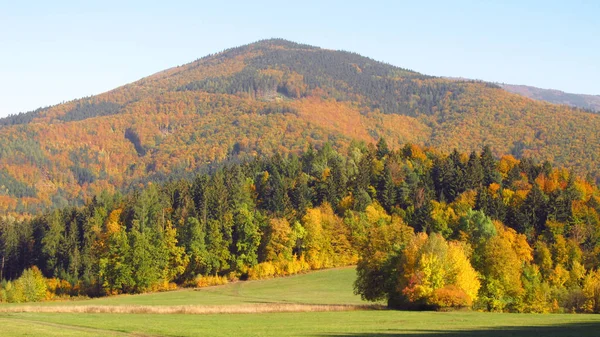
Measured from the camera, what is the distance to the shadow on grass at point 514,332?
4469cm

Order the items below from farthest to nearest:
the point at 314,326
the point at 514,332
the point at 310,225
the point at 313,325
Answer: the point at 310,225 < the point at 313,325 < the point at 314,326 < the point at 514,332

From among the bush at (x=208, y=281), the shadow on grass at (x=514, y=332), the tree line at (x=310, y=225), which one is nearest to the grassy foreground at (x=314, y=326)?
the shadow on grass at (x=514, y=332)

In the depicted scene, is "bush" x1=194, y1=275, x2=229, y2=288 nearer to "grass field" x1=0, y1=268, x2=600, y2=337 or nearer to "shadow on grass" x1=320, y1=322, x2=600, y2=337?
"grass field" x1=0, y1=268, x2=600, y2=337

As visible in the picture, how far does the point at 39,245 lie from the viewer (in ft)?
480

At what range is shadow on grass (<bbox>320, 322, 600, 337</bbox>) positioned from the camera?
44.7 metres

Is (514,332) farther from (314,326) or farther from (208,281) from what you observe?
(208,281)

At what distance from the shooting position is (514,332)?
46.8 m

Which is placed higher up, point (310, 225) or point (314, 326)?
point (314, 326)

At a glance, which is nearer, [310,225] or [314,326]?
[314,326]

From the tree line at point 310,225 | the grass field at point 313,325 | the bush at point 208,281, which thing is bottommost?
the bush at point 208,281

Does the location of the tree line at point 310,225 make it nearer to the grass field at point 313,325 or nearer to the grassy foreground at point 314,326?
the grass field at point 313,325

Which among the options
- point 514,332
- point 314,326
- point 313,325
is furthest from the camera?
point 313,325

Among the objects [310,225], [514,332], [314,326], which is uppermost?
[514,332]

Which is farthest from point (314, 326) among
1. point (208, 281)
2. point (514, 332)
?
point (208, 281)
